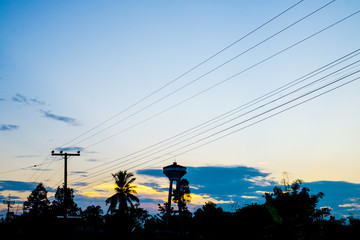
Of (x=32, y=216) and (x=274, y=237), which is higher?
(x=32, y=216)

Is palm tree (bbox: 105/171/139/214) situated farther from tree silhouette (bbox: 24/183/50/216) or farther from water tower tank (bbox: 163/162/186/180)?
tree silhouette (bbox: 24/183/50/216)

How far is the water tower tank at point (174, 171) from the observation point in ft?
176

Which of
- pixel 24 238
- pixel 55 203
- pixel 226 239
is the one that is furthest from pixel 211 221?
pixel 55 203

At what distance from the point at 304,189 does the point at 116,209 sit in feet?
143

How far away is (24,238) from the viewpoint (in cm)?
4203

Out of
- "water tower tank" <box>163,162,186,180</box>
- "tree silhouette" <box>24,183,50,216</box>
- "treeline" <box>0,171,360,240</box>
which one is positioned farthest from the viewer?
"tree silhouette" <box>24,183,50,216</box>

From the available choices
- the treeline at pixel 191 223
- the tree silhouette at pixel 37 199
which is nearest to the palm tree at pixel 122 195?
the treeline at pixel 191 223

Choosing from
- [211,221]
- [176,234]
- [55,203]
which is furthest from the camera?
[55,203]

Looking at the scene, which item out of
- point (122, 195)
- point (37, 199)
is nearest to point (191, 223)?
point (122, 195)

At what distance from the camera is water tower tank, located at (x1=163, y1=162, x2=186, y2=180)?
5350 cm

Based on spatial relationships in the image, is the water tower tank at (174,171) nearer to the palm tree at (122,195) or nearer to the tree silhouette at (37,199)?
the palm tree at (122,195)

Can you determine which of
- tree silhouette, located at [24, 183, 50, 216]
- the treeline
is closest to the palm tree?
the treeline

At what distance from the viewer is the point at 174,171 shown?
53594mm

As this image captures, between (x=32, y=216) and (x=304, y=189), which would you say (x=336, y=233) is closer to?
(x=304, y=189)
